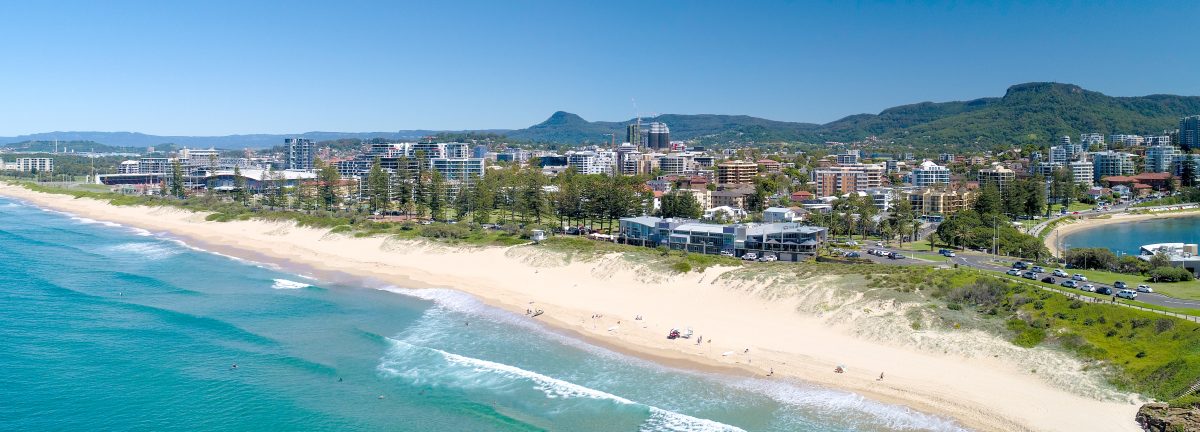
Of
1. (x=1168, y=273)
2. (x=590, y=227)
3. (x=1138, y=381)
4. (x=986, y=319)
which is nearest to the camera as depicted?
(x=1138, y=381)

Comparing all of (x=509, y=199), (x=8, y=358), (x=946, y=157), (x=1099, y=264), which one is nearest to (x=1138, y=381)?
(x=1099, y=264)

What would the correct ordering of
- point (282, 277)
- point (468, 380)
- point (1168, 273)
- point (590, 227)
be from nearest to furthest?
point (468, 380) < point (1168, 273) < point (282, 277) < point (590, 227)

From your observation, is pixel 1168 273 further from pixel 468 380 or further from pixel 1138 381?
pixel 468 380

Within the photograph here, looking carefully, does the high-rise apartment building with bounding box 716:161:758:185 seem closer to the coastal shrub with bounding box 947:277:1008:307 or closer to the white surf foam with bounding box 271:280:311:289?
the white surf foam with bounding box 271:280:311:289

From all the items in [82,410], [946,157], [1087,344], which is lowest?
[82,410]

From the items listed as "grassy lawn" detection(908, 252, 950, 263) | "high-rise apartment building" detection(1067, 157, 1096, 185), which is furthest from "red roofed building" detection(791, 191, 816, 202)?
"high-rise apartment building" detection(1067, 157, 1096, 185)

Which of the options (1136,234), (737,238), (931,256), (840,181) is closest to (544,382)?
(737,238)

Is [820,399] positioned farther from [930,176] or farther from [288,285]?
[930,176]
